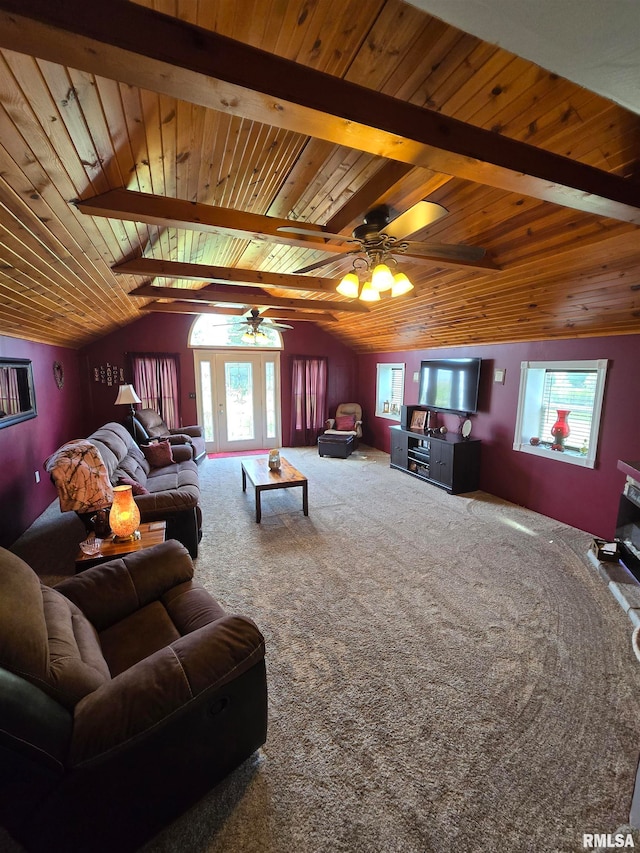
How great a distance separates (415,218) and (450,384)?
144 inches

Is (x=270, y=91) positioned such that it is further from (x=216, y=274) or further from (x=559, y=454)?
(x=559, y=454)

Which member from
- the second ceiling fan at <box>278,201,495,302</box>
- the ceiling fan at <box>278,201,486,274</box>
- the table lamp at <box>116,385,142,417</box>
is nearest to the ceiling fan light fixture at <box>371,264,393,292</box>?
the second ceiling fan at <box>278,201,495,302</box>

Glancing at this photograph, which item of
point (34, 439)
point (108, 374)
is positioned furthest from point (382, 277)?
point (108, 374)

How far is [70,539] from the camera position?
3438mm

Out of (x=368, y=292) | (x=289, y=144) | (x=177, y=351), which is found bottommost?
(x=177, y=351)

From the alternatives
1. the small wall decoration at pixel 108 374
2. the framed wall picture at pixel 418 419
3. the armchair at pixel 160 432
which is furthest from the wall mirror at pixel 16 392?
the framed wall picture at pixel 418 419

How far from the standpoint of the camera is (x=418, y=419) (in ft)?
18.4

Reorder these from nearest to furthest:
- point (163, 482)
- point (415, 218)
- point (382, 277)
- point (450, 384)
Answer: point (415, 218) → point (382, 277) → point (163, 482) → point (450, 384)

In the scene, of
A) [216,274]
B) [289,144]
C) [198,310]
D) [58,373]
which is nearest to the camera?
[289,144]

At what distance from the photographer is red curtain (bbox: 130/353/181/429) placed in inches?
236

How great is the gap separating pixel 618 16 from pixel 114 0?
3.65 feet

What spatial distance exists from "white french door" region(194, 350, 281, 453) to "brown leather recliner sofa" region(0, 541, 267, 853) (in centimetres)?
527

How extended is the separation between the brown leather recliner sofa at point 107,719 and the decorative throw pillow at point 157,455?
3162 millimetres

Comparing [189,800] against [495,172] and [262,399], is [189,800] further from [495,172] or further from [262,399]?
[262,399]
